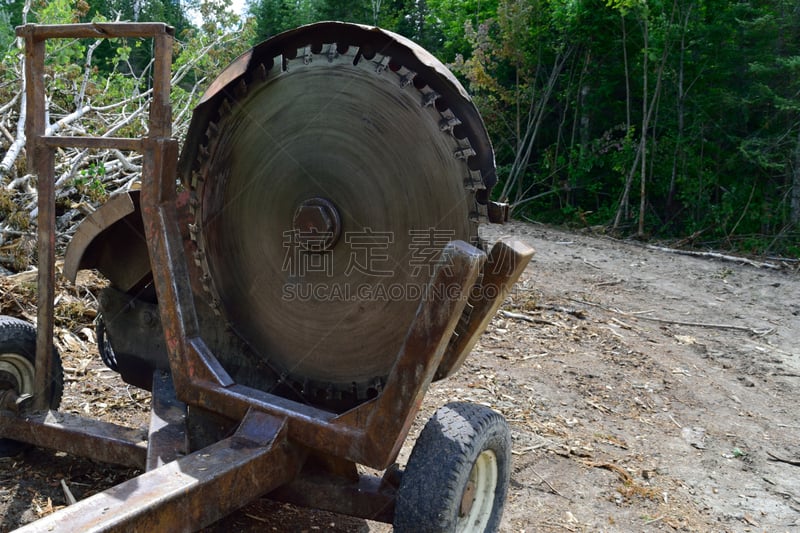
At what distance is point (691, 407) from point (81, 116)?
5825 millimetres

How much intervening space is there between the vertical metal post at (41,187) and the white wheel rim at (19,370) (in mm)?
214

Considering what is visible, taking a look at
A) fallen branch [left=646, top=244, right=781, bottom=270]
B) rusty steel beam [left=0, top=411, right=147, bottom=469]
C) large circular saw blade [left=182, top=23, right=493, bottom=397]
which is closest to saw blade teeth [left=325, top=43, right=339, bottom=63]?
large circular saw blade [left=182, top=23, right=493, bottom=397]

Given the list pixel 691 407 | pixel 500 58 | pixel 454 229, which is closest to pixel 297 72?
pixel 454 229

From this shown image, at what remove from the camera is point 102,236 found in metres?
3.09

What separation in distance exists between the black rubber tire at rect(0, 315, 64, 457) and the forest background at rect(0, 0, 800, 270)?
366 cm

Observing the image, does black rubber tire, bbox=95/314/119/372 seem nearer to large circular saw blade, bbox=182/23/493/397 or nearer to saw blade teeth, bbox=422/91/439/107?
large circular saw blade, bbox=182/23/493/397

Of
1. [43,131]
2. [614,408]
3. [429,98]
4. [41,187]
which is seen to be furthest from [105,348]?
[614,408]

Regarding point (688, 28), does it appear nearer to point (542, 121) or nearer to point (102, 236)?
point (542, 121)

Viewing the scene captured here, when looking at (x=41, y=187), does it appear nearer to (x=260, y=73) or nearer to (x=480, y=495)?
(x=260, y=73)

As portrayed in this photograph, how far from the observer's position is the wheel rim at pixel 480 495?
2.38 meters

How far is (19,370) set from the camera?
316 centimetres

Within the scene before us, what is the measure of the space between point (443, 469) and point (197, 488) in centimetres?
76

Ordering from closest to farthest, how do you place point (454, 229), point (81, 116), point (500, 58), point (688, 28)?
point (454, 229) → point (81, 116) → point (688, 28) → point (500, 58)

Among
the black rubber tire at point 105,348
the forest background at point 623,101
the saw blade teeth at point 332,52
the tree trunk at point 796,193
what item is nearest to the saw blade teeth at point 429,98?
the saw blade teeth at point 332,52
